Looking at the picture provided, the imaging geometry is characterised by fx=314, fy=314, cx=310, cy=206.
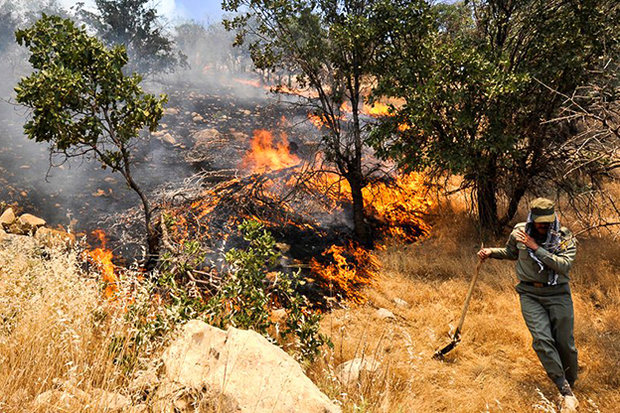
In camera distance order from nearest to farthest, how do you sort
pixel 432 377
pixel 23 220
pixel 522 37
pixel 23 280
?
pixel 23 280 < pixel 432 377 < pixel 522 37 < pixel 23 220

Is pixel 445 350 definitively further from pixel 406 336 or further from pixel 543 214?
pixel 543 214

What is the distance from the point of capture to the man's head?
11.4 feet

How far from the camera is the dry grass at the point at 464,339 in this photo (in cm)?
356

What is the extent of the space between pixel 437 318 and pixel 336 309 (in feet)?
6.22

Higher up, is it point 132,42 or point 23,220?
point 132,42

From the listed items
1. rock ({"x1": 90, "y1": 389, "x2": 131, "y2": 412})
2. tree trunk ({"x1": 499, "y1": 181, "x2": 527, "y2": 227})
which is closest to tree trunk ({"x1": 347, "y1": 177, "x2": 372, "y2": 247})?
tree trunk ({"x1": 499, "y1": 181, "x2": 527, "y2": 227})

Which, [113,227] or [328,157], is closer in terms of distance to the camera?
[113,227]

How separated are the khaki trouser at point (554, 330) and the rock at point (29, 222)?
10.1 metres

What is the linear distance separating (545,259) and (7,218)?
421 inches

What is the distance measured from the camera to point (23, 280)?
3.35 metres

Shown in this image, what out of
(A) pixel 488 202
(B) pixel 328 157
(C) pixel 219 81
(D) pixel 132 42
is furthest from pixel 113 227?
(C) pixel 219 81

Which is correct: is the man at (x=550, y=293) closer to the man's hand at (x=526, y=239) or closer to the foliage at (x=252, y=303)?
the man's hand at (x=526, y=239)

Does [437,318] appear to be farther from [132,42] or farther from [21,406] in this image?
[132,42]

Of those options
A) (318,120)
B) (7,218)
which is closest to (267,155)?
(318,120)
